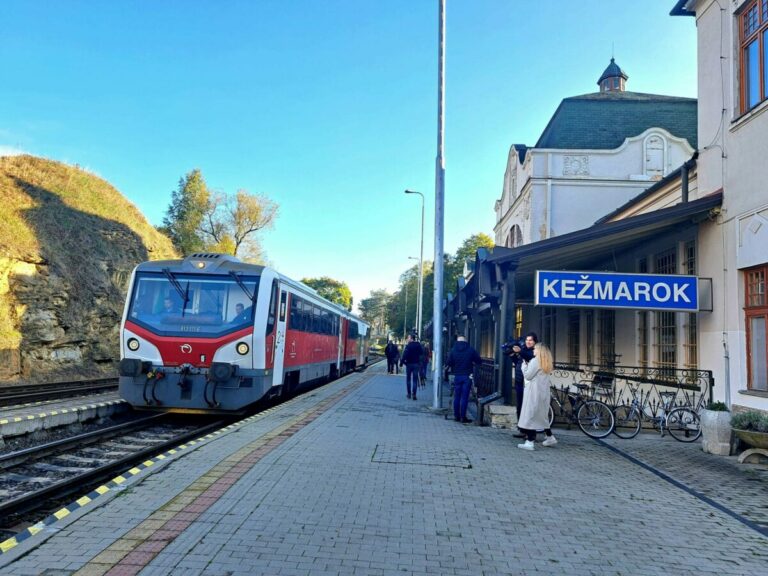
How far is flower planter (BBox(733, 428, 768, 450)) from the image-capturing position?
7422 mm

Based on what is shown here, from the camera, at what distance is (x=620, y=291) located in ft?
30.9

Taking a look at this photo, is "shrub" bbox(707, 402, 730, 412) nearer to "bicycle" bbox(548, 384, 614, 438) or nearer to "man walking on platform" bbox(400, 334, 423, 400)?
"bicycle" bbox(548, 384, 614, 438)

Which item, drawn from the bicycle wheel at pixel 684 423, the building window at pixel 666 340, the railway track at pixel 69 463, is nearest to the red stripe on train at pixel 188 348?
the railway track at pixel 69 463

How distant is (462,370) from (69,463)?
6.38 metres

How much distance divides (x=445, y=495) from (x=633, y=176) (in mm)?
22646

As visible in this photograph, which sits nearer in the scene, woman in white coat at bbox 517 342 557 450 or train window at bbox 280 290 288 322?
woman in white coat at bbox 517 342 557 450

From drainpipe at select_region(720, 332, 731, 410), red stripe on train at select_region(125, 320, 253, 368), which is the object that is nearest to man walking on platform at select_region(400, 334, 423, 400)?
red stripe on train at select_region(125, 320, 253, 368)

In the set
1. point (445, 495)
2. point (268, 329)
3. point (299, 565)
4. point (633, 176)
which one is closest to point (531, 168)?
point (633, 176)

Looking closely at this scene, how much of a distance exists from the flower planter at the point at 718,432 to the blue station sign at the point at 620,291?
1791 mm

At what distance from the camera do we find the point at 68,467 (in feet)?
24.2

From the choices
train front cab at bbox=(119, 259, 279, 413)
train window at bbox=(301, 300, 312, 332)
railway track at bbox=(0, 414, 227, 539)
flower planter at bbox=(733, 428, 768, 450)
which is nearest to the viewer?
railway track at bbox=(0, 414, 227, 539)

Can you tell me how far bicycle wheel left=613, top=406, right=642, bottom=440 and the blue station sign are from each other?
185cm

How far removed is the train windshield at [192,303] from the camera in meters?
10.3

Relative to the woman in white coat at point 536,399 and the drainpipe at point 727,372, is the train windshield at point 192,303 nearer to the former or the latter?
the woman in white coat at point 536,399
